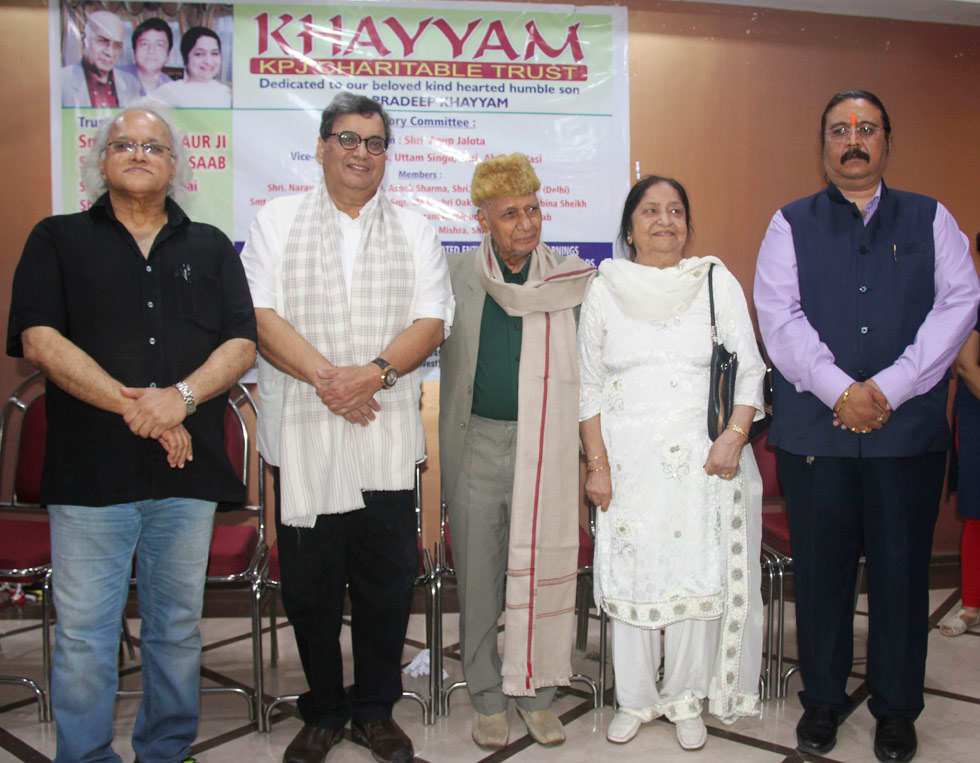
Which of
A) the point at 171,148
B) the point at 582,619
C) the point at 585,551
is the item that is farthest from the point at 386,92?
the point at 582,619

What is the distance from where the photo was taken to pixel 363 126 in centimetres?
211

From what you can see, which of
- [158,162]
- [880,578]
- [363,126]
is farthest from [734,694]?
[158,162]

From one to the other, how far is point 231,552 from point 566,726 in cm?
116

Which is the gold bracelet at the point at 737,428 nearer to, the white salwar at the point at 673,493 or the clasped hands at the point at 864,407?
the white salwar at the point at 673,493

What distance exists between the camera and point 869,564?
2193 millimetres

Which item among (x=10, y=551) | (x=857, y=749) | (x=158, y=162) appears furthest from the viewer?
(x=10, y=551)

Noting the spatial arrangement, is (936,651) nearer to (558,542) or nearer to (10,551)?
(558,542)

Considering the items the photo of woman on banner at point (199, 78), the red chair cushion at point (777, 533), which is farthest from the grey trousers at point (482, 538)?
the photo of woman on banner at point (199, 78)

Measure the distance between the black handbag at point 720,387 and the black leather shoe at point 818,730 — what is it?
86 cm

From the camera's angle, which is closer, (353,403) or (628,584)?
(353,403)

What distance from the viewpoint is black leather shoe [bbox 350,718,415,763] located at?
6.93 ft

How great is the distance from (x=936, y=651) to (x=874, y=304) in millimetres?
1616

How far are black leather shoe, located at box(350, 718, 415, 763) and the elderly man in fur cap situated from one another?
0.75 ft

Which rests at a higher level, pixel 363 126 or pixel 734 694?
pixel 363 126
